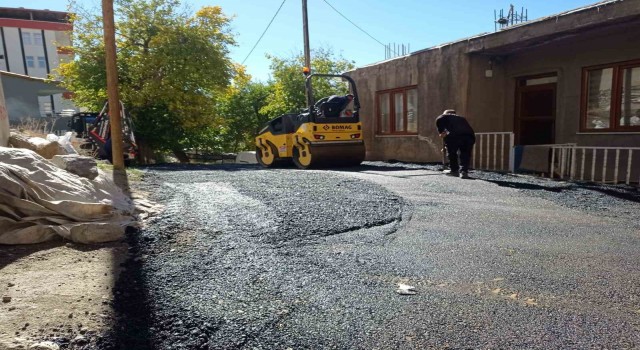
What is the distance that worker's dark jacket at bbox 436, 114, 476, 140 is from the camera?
30.5 feet

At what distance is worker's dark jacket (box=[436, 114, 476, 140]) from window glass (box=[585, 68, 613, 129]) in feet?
9.21

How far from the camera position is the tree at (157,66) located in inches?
626

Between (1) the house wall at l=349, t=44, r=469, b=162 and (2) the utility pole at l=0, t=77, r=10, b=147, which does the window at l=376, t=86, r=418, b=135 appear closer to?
(1) the house wall at l=349, t=44, r=469, b=162

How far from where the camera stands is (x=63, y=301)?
9.36 feet

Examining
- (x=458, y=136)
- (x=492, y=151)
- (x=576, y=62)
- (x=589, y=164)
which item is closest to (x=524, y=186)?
(x=458, y=136)

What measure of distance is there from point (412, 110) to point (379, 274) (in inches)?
415

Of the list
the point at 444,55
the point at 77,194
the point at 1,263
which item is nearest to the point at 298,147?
the point at 444,55

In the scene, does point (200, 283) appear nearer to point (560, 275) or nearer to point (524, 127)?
point (560, 275)

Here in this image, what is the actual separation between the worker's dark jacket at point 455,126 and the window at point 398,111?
3711 mm

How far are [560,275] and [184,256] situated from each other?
10.3 feet

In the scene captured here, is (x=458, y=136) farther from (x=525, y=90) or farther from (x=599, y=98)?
(x=525, y=90)

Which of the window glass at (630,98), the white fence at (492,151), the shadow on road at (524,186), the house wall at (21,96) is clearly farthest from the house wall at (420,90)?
the house wall at (21,96)

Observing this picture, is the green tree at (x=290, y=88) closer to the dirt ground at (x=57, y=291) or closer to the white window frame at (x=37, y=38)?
the dirt ground at (x=57, y=291)

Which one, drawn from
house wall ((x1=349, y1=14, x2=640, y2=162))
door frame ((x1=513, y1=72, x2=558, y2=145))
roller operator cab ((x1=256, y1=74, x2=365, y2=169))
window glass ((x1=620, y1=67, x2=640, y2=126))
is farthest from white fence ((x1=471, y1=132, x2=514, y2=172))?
roller operator cab ((x1=256, y1=74, x2=365, y2=169))
